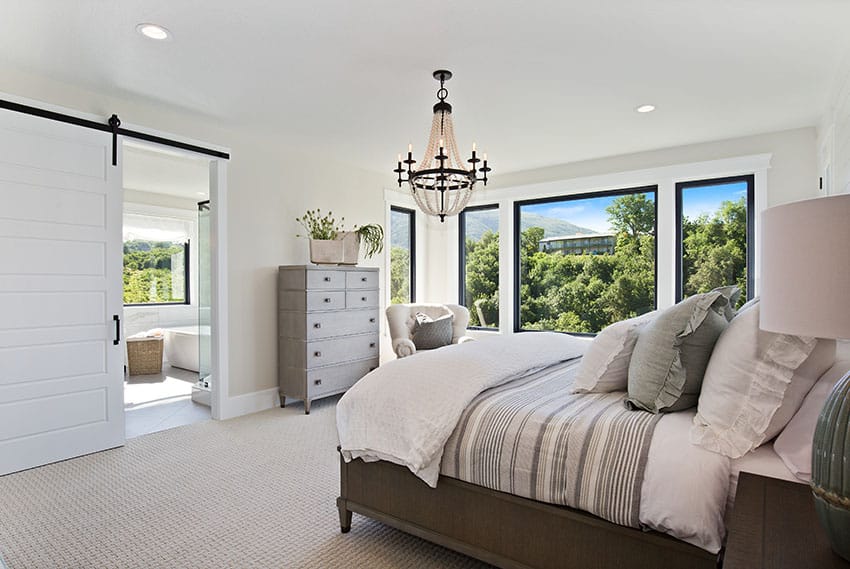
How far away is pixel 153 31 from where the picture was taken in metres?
2.53

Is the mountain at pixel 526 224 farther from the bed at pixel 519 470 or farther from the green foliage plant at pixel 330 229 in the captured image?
the bed at pixel 519 470

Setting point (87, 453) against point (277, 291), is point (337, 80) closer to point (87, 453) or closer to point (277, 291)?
point (277, 291)

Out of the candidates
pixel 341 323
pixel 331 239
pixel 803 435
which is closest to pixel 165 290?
pixel 331 239

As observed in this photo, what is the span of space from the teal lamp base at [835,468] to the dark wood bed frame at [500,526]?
607mm

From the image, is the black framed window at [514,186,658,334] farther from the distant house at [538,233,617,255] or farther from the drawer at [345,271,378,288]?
the drawer at [345,271,378,288]

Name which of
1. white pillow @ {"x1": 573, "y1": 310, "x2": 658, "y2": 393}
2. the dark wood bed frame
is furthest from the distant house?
the dark wood bed frame

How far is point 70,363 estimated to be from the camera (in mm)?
3301

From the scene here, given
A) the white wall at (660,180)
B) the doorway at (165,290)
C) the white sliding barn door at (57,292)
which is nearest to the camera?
the white sliding barn door at (57,292)

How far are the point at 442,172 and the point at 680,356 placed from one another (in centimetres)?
158

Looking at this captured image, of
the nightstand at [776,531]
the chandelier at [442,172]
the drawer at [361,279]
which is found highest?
the chandelier at [442,172]

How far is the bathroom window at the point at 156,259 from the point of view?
7.11 m

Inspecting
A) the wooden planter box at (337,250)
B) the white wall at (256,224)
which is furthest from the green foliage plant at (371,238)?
the white wall at (256,224)

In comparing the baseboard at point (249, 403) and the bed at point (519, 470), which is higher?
the bed at point (519, 470)

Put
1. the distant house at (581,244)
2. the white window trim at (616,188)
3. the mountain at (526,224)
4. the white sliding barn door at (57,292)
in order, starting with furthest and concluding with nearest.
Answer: the mountain at (526,224) < the distant house at (581,244) < the white window trim at (616,188) < the white sliding barn door at (57,292)
